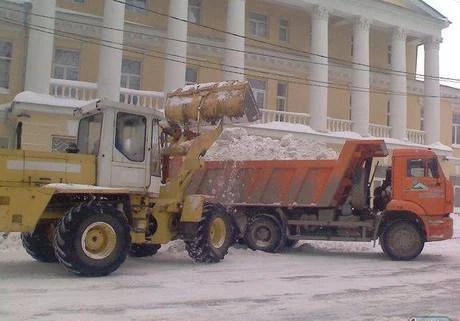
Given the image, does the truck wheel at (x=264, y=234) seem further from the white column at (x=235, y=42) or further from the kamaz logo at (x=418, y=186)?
the white column at (x=235, y=42)

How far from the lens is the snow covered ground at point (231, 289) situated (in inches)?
291

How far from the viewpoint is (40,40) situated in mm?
20781

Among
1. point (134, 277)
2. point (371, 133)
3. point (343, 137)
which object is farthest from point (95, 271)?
point (371, 133)

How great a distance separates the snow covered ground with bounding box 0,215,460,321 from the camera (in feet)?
24.2

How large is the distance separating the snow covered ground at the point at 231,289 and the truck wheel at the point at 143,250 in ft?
0.51

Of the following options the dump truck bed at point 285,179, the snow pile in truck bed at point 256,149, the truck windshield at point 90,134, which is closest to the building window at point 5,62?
the snow pile in truck bed at point 256,149

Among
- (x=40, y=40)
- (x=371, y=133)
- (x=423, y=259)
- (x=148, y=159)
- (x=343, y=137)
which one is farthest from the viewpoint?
(x=371, y=133)

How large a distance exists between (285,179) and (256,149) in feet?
12.5

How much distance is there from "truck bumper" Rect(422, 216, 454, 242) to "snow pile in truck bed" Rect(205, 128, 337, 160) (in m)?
5.49

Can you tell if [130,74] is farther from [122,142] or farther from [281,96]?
[122,142]

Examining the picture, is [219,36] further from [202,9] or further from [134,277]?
[134,277]

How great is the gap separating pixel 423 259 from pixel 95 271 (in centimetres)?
802

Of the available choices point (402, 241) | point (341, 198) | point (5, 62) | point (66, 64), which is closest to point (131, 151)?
point (341, 198)

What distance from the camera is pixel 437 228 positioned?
1323 centimetres
